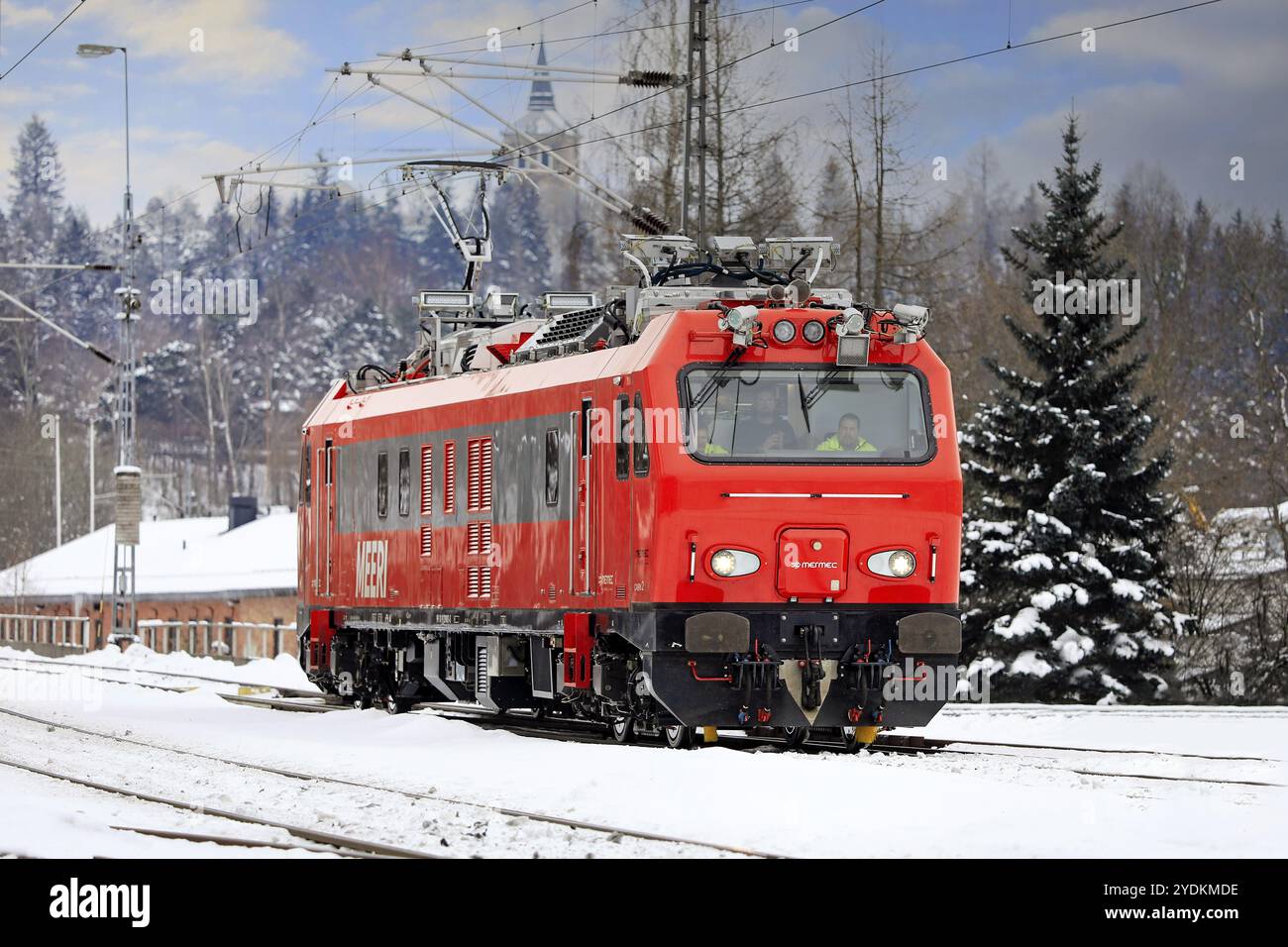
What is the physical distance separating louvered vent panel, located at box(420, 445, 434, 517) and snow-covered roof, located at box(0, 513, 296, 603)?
39302 mm

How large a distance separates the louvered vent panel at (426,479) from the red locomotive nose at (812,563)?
618cm

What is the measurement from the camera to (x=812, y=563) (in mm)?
16234

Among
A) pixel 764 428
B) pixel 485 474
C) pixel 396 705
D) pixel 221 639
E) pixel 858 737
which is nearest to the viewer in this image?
pixel 764 428

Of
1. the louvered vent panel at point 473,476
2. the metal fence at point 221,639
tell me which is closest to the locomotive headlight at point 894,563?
the louvered vent panel at point 473,476

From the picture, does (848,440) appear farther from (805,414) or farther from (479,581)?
(479,581)

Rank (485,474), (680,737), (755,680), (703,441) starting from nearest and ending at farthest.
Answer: (755,680) → (703,441) → (680,737) → (485,474)

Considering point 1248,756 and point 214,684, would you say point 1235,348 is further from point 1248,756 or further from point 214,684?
point 1248,756

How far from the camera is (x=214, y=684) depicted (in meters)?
31.5

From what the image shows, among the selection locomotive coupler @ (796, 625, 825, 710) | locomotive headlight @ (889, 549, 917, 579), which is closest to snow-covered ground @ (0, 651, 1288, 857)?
locomotive coupler @ (796, 625, 825, 710)

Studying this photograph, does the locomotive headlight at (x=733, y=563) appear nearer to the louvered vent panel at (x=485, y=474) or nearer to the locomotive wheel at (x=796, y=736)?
the locomotive wheel at (x=796, y=736)

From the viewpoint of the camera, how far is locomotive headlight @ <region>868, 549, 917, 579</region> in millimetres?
16422

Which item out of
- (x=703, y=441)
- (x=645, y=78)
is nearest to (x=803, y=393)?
(x=703, y=441)

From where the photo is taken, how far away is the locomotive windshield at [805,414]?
16.2m
